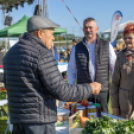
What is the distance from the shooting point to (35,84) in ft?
4.65

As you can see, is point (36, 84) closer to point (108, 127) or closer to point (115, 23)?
point (108, 127)

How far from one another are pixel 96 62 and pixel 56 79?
55.2 inches

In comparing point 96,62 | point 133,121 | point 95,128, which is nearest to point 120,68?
point 96,62

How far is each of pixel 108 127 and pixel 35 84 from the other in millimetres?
632

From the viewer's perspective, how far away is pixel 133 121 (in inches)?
62.2

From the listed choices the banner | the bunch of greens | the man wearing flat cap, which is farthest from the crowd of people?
the banner

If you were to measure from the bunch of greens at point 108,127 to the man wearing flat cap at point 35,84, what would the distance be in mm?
248

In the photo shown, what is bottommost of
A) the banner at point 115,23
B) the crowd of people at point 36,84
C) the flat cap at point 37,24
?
the crowd of people at point 36,84

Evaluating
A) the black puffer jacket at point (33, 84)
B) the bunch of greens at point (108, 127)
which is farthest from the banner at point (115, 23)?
the black puffer jacket at point (33, 84)

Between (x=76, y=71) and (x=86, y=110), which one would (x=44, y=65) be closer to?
(x=86, y=110)

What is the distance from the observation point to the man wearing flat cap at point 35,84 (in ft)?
4.58

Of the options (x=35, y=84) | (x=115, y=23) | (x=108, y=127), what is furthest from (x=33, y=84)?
(x=115, y=23)

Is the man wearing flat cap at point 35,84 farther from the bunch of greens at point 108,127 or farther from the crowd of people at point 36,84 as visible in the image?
the bunch of greens at point 108,127

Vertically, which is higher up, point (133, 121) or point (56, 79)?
point (56, 79)
